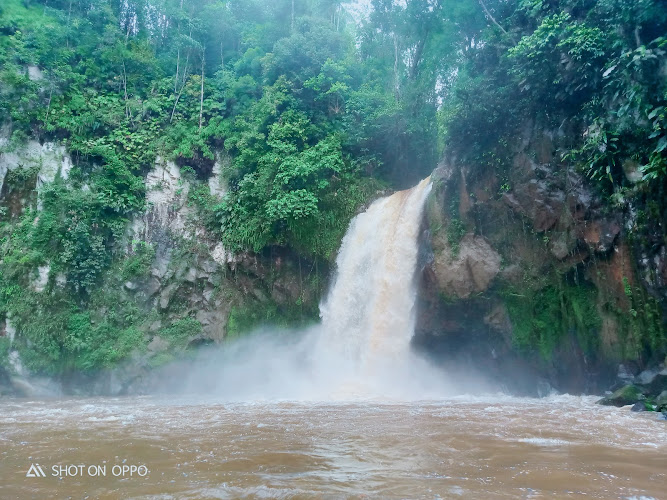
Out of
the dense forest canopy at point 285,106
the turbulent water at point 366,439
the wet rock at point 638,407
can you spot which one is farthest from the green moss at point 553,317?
the dense forest canopy at point 285,106

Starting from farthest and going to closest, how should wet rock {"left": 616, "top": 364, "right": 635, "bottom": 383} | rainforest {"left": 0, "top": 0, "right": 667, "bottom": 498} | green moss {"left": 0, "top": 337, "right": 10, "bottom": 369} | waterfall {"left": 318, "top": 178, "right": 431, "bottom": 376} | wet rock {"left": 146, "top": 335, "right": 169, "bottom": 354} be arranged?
wet rock {"left": 146, "top": 335, "right": 169, "bottom": 354} < green moss {"left": 0, "top": 337, "right": 10, "bottom": 369} < waterfall {"left": 318, "top": 178, "right": 431, "bottom": 376} < wet rock {"left": 616, "top": 364, "right": 635, "bottom": 383} < rainforest {"left": 0, "top": 0, "right": 667, "bottom": 498}

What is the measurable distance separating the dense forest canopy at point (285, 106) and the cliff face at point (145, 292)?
0.70 ft

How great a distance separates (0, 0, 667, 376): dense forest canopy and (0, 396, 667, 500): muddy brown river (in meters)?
5.41

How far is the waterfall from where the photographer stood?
490 inches

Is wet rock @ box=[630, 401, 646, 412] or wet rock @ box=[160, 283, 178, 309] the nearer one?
wet rock @ box=[630, 401, 646, 412]

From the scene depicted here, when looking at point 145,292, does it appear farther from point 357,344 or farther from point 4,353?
point 357,344

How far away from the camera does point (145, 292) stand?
14.9m

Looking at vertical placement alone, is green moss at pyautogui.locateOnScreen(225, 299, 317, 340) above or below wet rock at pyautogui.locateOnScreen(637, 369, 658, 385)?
above

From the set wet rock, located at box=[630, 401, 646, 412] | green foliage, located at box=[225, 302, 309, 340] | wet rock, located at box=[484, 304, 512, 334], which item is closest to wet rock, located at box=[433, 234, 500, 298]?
wet rock, located at box=[484, 304, 512, 334]

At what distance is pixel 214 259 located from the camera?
15672mm

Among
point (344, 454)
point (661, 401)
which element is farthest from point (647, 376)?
point (344, 454)

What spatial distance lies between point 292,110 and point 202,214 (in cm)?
509

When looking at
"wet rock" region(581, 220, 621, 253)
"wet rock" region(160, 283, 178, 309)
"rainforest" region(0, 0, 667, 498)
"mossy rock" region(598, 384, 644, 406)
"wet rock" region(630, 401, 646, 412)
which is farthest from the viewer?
"wet rock" region(160, 283, 178, 309)

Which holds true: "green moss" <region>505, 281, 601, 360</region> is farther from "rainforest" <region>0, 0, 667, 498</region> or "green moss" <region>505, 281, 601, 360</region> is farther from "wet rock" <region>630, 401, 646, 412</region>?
"wet rock" <region>630, 401, 646, 412</region>
